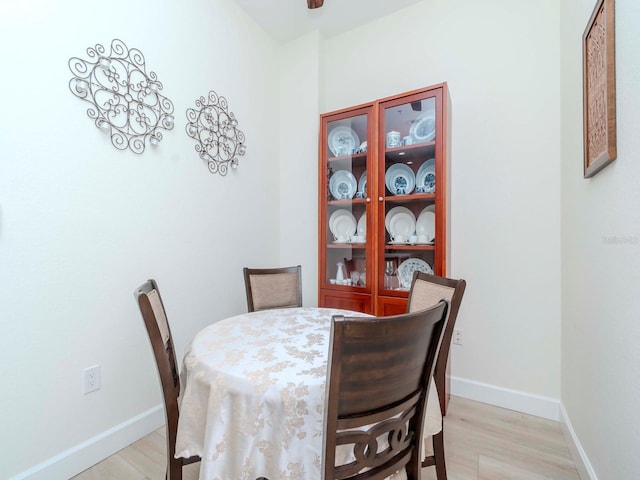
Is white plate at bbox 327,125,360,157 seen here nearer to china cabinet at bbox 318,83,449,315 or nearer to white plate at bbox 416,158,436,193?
china cabinet at bbox 318,83,449,315

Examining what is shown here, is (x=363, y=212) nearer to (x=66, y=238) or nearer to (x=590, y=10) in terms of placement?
(x=590, y=10)

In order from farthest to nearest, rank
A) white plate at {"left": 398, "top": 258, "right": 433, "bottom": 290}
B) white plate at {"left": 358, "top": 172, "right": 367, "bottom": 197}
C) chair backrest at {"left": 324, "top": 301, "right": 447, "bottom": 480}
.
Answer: white plate at {"left": 358, "top": 172, "right": 367, "bottom": 197}, white plate at {"left": 398, "top": 258, "right": 433, "bottom": 290}, chair backrest at {"left": 324, "top": 301, "right": 447, "bottom": 480}

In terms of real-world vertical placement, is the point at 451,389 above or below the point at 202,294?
below

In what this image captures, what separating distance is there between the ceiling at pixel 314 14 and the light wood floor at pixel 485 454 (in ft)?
9.71

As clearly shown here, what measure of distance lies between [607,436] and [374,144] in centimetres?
187

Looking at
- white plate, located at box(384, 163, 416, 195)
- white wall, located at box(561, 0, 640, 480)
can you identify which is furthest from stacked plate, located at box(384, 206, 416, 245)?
white wall, located at box(561, 0, 640, 480)

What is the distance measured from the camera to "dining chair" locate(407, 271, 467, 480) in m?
1.21

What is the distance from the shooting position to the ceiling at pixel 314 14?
2254 mm

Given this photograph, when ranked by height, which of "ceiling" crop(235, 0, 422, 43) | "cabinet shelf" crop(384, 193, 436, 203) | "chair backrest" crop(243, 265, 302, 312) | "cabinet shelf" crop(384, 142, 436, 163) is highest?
"ceiling" crop(235, 0, 422, 43)

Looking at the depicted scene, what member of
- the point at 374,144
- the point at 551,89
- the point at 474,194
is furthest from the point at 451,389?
the point at 551,89

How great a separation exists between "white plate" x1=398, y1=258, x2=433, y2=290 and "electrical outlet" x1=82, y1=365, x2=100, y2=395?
6.01ft

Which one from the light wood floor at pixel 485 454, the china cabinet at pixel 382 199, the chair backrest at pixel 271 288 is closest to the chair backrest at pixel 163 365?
the light wood floor at pixel 485 454

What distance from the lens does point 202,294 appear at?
79.1 inches

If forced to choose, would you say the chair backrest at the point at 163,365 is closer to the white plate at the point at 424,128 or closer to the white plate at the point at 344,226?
the white plate at the point at 344,226
